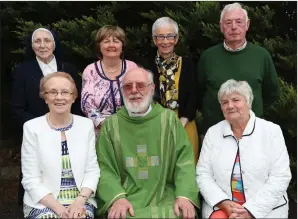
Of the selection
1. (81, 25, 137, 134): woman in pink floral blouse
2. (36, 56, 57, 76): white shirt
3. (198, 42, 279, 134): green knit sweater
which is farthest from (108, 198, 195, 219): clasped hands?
(36, 56, 57, 76): white shirt

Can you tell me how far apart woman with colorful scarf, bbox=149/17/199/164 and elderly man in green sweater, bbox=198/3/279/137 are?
0.65ft

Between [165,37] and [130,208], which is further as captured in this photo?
[165,37]

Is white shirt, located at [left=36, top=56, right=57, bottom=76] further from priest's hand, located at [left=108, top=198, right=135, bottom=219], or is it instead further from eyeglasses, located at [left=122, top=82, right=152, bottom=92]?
priest's hand, located at [left=108, top=198, right=135, bottom=219]

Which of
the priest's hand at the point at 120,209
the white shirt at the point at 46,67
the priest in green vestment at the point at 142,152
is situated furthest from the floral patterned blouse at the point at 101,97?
the priest's hand at the point at 120,209

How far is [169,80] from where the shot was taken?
15.5ft

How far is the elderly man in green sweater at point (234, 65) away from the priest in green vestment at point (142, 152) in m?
0.70

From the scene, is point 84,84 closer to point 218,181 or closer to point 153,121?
point 153,121

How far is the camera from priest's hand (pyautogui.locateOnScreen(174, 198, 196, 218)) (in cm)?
396

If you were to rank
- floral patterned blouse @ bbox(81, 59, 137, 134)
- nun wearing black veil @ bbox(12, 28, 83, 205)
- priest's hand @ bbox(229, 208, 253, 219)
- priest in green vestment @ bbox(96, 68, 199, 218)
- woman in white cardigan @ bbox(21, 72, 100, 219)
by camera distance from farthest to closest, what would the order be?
nun wearing black veil @ bbox(12, 28, 83, 205) → floral patterned blouse @ bbox(81, 59, 137, 134) → priest in green vestment @ bbox(96, 68, 199, 218) → woman in white cardigan @ bbox(21, 72, 100, 219) → priest's hand @ bbox(229, 208, 253, 219)

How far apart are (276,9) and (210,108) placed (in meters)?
1.95

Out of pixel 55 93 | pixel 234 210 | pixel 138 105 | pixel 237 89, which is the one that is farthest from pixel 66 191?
pixel 237 89

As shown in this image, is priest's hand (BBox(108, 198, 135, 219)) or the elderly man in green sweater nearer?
priest's hand (BBox(108, 198, 135, 219))

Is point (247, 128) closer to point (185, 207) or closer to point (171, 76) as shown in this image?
point (185, 207)

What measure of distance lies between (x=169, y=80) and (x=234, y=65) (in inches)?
24.5
